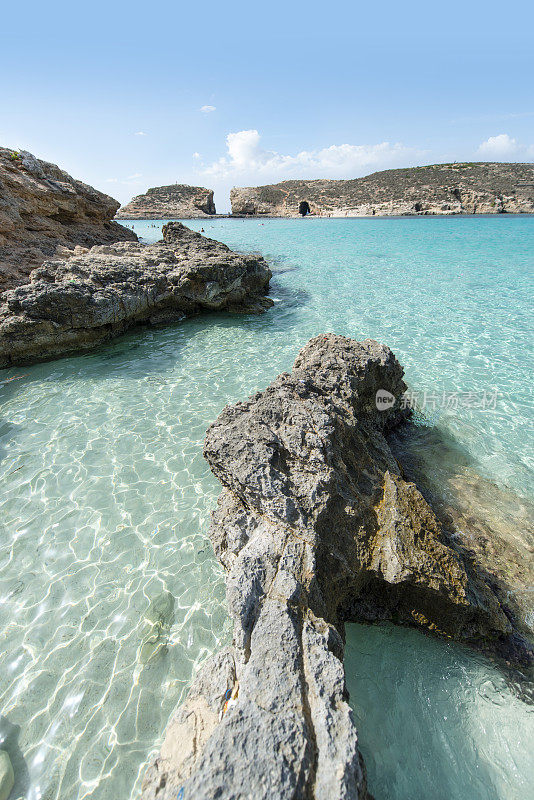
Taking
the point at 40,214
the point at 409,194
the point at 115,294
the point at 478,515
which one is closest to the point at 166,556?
the point at 478,515

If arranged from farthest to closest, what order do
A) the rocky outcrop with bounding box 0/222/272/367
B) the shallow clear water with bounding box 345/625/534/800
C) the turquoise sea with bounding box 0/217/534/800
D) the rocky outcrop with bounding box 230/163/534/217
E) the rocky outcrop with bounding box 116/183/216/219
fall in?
the rocky outcrop with bounding box 116/183/216/219
the rocky outcrop with bounding box 230/163/534/217
the rocky outcrop with bounding box 0/222/272/367
the turquoise sea with bounding box 0/217/534/800
the shallow clear water with bounding box 345/625/534/800

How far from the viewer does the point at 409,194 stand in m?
58.5

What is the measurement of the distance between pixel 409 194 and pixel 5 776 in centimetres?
7036

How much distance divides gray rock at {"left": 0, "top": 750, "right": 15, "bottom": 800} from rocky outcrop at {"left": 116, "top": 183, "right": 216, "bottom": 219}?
2722 inches

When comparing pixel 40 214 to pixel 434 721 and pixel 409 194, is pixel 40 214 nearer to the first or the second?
pixel 434 721

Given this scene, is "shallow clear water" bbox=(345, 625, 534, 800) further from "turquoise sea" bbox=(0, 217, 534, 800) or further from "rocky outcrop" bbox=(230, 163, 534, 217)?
"rocky outcrop" bbox=(230, 163, 534, 217)

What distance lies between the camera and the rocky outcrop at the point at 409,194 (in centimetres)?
5247

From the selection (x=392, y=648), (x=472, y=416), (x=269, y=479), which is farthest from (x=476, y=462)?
(x=269, y=479)

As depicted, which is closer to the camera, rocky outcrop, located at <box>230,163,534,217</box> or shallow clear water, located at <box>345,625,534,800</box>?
shallow clear water, located at <box>345,625,534,800</box>

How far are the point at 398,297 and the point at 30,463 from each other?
12.0 meters

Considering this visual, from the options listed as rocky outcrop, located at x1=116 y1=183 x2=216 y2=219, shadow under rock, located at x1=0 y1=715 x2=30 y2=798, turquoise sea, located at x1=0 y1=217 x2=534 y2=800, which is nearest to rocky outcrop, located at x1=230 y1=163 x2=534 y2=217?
rocky outcrop, located at x1=116 y1=183 x2=216 y2=219

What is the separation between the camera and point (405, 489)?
11.8ft

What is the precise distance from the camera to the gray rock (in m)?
2.39

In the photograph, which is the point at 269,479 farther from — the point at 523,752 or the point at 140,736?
the point at 523,752
